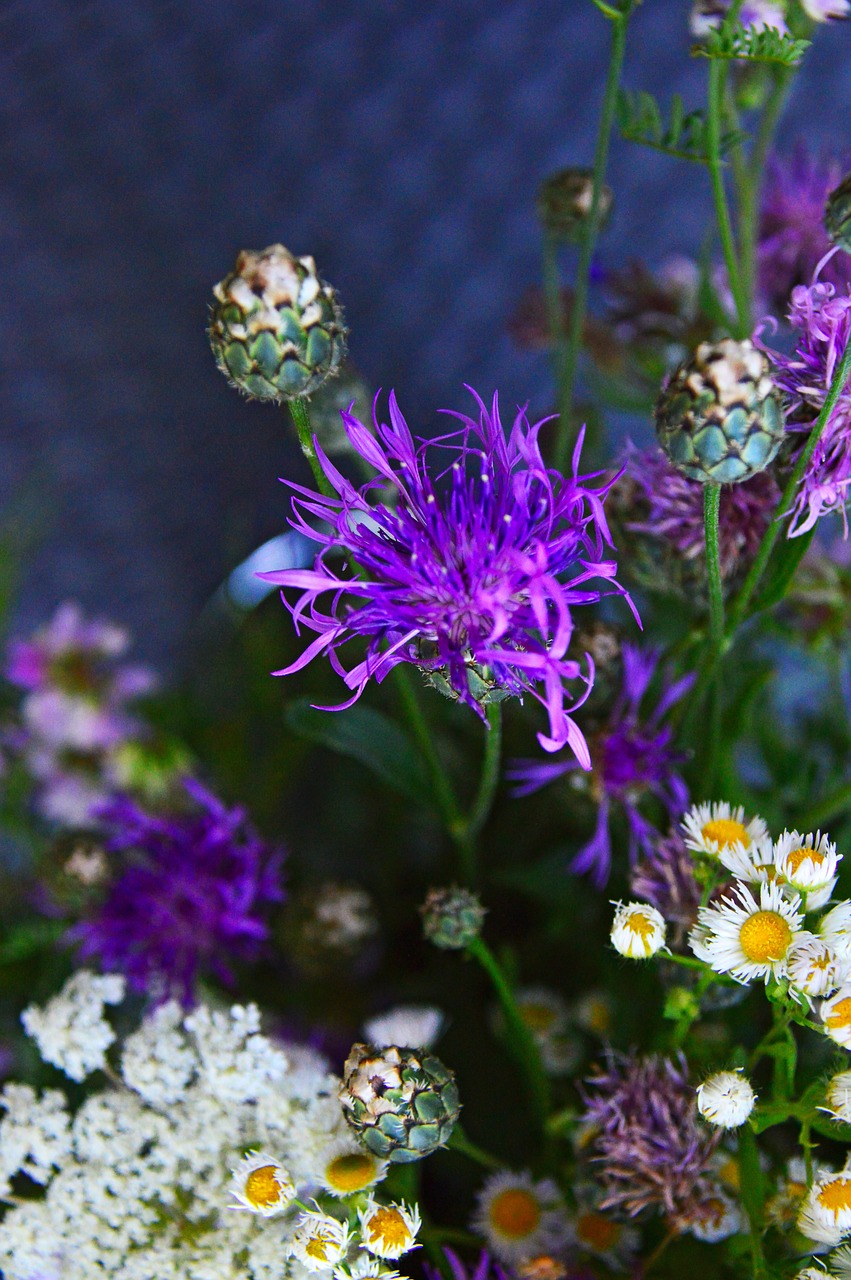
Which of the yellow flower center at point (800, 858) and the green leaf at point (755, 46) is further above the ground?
the green leaf at point (755, 46)

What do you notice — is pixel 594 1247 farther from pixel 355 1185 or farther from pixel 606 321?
pixel 606 321

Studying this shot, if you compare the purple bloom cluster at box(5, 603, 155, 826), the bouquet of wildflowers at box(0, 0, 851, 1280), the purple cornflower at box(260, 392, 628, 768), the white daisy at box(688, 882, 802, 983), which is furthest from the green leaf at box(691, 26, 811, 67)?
the purple bloom cluster at box(5, 603, 155, 826)

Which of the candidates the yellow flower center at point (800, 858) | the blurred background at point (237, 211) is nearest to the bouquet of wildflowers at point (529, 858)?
the yellow flower center at point (800, 858)

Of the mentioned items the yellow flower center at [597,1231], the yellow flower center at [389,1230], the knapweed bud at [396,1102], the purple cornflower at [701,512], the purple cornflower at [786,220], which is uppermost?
the purple cornflower at [786,220]

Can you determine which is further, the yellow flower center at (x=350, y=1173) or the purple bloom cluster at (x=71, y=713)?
the purple bloom cluster at (x=71, y=713)

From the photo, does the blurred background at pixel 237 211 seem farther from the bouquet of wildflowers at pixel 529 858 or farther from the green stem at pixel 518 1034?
the green stem at pixel 518 1034

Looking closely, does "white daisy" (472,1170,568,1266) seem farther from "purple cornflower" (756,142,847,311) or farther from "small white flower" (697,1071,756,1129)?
"purple cornflower" (756,142,847,311)

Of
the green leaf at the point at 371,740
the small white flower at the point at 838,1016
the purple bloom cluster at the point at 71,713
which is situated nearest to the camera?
the small white flower at the point at 838,1016
